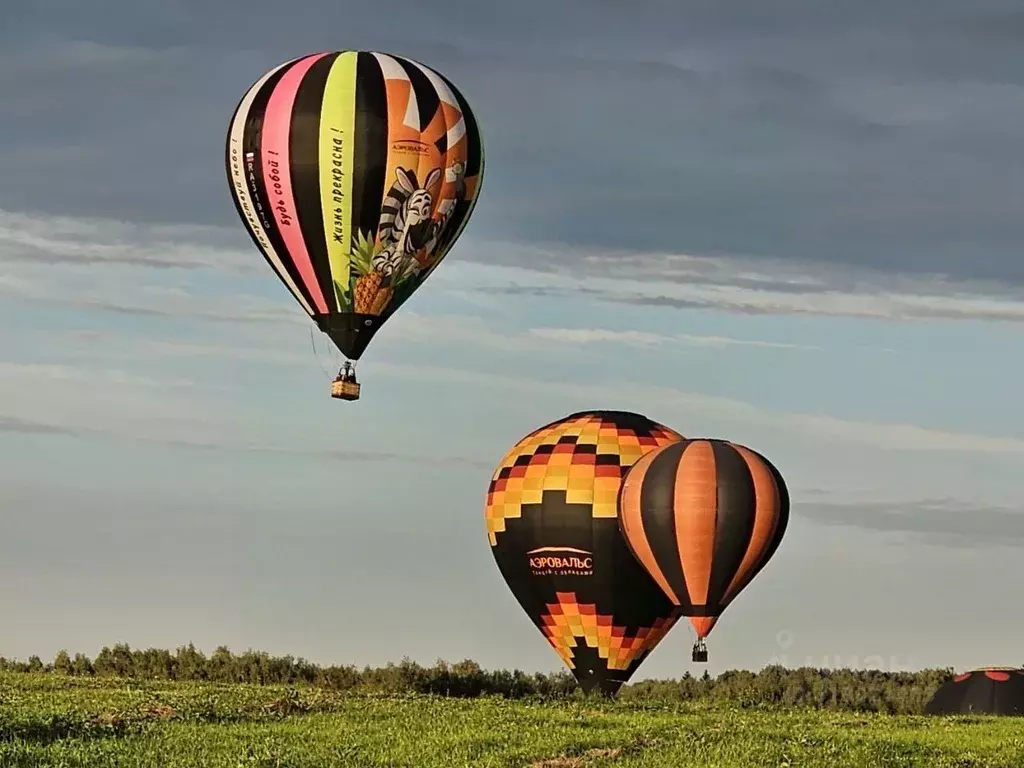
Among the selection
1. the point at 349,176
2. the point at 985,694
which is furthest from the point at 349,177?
the point at 985,694

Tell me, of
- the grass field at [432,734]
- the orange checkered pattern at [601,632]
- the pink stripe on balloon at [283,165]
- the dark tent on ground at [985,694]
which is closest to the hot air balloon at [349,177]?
the pink stripe on balloon at [283,165]

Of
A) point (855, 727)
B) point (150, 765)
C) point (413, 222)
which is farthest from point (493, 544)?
point (150, 765)

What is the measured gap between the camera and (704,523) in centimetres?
4488

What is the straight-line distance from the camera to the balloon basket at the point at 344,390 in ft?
136

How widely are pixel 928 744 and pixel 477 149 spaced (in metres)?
18.6

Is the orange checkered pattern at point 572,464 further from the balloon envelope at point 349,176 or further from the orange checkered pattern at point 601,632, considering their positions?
the balloon envelope at point 349,176

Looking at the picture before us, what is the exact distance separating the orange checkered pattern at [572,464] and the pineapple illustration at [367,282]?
939 cm

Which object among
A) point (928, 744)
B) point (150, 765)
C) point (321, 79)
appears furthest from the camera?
point (321, 79)

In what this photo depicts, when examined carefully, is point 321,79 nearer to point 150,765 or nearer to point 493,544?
point 493,544

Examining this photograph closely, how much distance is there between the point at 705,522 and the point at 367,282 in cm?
1079

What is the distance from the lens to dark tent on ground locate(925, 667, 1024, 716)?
4738 cm

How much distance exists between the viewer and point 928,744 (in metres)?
31.3

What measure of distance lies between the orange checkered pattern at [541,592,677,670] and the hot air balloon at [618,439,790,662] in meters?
2.65

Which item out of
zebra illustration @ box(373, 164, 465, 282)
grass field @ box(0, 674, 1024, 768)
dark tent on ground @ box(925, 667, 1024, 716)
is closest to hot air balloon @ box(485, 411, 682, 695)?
dark tent on ground @ box(925, 667, 1024, 716)
